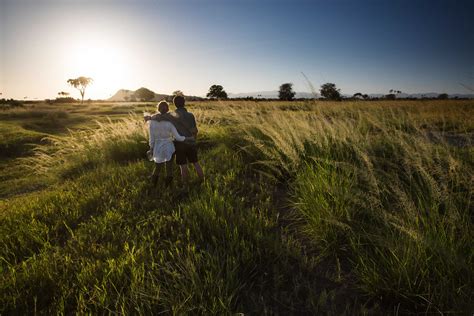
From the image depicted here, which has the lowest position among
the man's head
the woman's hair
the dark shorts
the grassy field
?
the grassy field

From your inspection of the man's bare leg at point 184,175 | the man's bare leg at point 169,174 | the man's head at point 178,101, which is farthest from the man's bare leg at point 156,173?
the man's head at point 178,101

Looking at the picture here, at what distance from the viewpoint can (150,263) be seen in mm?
2533

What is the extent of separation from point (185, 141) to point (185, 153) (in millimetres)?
258

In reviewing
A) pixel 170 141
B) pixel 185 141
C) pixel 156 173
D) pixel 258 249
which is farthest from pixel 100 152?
pixel 258 249

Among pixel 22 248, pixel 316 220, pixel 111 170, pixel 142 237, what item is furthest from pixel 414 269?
pixel 111 170

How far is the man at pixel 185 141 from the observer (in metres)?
5.20

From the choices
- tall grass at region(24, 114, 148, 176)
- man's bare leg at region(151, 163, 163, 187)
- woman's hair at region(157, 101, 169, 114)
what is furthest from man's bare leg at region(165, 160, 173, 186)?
tall grass at region(24, 114, 148, 176)

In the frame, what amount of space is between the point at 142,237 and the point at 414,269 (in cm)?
282

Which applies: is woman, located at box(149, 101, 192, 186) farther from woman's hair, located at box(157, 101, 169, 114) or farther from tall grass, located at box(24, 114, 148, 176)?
tall grass, located at box(24, 114, 148, 176)

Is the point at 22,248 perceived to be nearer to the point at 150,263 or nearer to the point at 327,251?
the point at 150,263

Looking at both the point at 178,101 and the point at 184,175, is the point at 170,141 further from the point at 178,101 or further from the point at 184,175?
the point at 178,101

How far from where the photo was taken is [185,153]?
210 inches

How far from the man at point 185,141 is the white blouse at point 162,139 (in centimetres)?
18

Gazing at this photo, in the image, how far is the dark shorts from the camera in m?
5.29
